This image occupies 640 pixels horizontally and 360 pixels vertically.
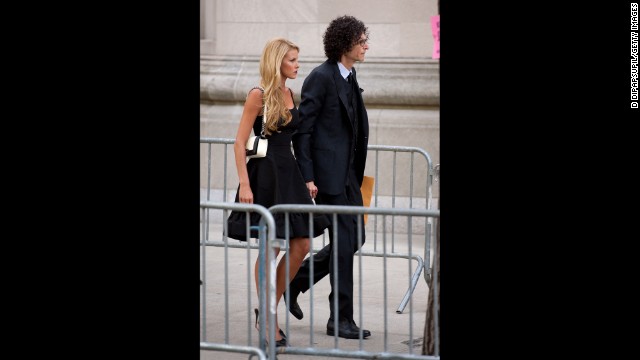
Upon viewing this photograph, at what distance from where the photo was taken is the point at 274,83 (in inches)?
260

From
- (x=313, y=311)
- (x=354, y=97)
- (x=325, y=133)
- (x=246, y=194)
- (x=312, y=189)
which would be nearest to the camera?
(x=246, y=194)

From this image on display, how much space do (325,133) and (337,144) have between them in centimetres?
8

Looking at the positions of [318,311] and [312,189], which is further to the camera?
[318,311]

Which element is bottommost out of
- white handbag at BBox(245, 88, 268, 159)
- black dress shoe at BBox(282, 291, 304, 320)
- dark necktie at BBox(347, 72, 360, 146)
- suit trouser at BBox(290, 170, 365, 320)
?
black dress shoe at BBox(282, 291, 304, 320)

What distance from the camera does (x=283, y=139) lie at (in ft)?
22.0

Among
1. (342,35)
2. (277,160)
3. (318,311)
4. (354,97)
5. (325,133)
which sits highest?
(342,35)

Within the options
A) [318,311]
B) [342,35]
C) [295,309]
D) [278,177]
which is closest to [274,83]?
[278,177]

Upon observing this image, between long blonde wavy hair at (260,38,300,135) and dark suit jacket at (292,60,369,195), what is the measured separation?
0.88 feet

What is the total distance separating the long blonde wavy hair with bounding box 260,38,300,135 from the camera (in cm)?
657

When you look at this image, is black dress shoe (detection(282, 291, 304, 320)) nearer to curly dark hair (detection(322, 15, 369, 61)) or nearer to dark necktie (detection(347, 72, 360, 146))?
dark necktie (detection(347, 72, 360, 146))

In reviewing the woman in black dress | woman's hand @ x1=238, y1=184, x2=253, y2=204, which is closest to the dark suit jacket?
the woman in black dress
